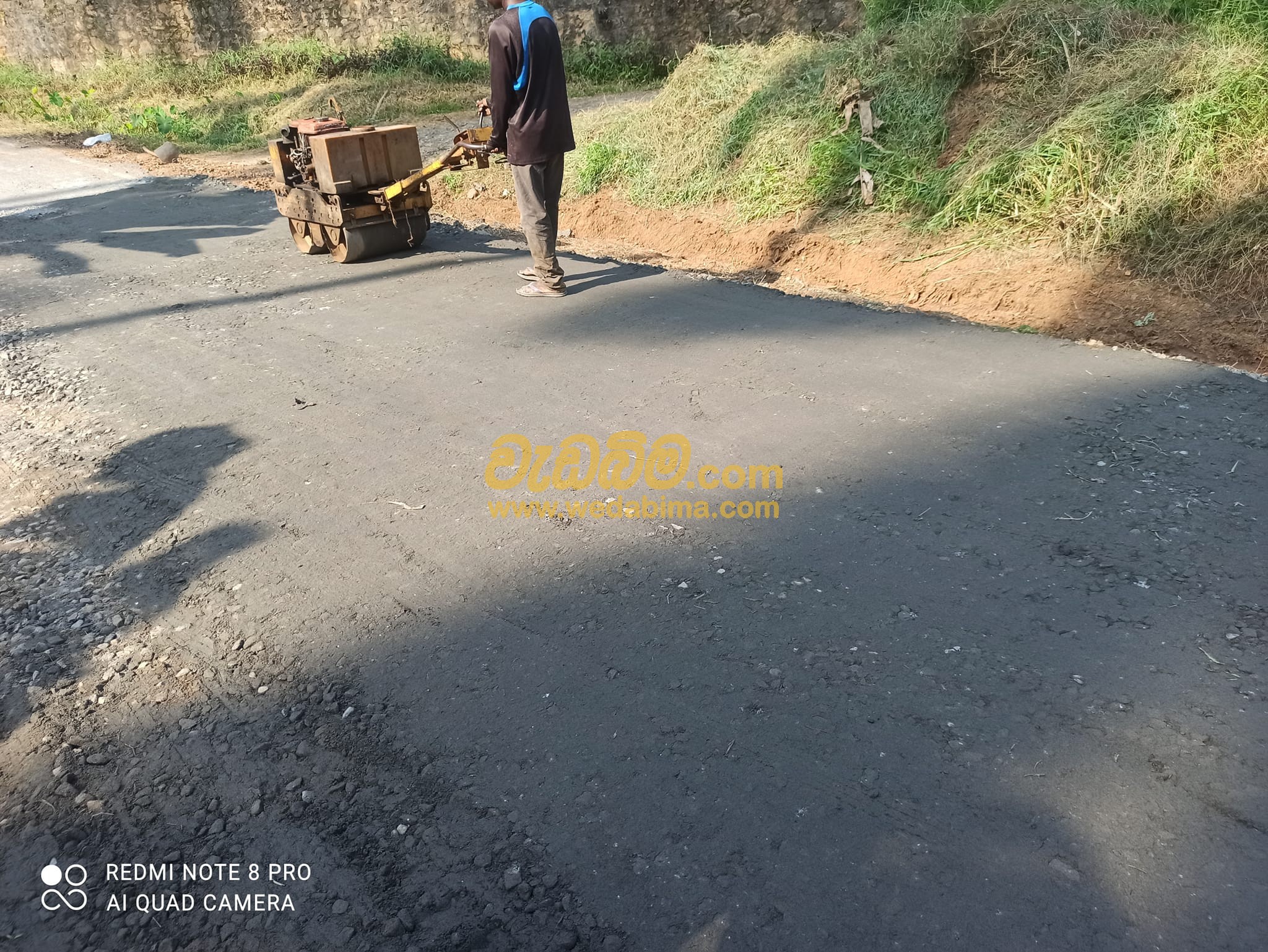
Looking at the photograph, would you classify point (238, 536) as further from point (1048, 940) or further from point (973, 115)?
point (973, 115)

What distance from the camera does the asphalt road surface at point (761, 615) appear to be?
2312 mm

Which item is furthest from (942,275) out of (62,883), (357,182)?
(62,883)

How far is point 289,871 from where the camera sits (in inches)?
96.9

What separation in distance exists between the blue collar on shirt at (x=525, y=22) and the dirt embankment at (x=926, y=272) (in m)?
2.53

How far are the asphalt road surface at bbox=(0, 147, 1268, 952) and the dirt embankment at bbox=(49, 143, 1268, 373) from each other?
1060mm

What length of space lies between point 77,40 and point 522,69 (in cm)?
2557

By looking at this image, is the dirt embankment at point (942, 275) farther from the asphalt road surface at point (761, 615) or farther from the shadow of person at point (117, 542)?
the shadow of person at point (117, 542)

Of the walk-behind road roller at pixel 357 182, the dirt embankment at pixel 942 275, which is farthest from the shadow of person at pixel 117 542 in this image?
the dirt embankment at pixel 942 275

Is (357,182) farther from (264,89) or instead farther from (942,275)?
(264,89)

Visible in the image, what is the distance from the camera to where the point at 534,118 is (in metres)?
6.71

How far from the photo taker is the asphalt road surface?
2312mm

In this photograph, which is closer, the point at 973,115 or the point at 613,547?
the point at 613,547

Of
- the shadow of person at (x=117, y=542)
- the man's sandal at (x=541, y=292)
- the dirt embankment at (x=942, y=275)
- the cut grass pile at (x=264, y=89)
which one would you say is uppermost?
the cut grass pile at (x=264, y=89)

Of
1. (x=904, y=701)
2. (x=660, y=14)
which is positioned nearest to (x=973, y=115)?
(x=904, y=701)
